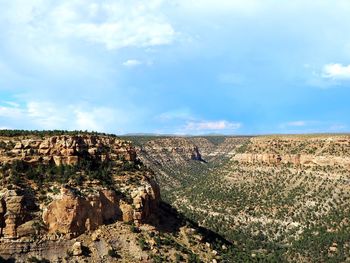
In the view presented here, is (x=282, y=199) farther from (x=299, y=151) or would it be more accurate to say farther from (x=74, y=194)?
(x=74, y=194)

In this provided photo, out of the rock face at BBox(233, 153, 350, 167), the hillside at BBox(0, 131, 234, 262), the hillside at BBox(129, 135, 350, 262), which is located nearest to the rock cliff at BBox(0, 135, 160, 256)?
the hillside at BBox(0, 131, 234, 262)

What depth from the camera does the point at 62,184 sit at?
57.8 meters

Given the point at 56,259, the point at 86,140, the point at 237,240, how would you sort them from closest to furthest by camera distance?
the point at 56,259 < the point at 86,140 < the point at 237,240

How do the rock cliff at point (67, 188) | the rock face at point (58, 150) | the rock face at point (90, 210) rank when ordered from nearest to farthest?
1. the rock cliff at point (67, 188)
2. the rock face at point (90, 210)
3. the rock face at point (58, 150)

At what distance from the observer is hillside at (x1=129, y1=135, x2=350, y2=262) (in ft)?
313

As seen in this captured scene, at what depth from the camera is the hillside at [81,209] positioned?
173ft

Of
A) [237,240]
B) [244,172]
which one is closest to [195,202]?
[244,172]

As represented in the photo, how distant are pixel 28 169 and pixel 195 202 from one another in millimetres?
75191

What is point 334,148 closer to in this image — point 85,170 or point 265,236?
point 265,236

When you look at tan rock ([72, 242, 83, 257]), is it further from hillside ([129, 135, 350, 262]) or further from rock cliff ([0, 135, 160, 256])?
hillside ([129, 135, 350, 262])

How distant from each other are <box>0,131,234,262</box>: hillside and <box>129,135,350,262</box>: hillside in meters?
27.8

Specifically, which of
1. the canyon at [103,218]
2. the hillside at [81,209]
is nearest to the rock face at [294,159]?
the canyon at [103,218]

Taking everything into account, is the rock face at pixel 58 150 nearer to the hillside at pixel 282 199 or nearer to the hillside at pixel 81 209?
the hillside at pixel 81 209

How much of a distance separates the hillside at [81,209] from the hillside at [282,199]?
2782 centimetres
